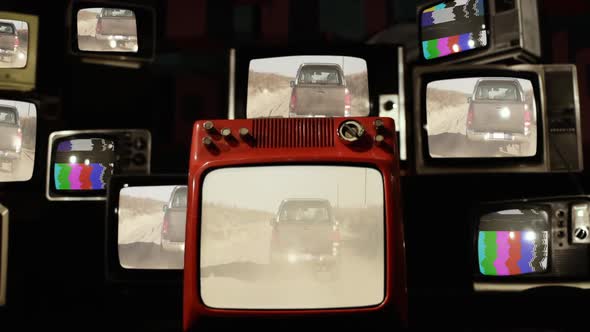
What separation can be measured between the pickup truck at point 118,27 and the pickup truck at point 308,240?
1378mm

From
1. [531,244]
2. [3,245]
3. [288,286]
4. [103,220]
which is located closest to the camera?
[288,286]

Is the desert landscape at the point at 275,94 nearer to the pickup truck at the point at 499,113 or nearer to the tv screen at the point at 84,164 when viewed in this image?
the pickup truck at the point at 499,113

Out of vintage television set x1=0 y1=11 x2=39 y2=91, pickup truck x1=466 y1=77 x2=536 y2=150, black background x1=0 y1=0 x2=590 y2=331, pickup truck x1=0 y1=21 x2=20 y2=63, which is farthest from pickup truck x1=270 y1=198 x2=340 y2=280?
pickup truck x1=0 y1=21 x2=20 y2=63

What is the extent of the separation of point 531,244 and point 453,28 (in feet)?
2.98

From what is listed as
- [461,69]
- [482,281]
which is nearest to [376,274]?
[482,281]

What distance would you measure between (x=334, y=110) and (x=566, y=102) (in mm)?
852

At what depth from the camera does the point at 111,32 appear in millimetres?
2277

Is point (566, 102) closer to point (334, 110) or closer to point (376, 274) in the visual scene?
point (334, 110)

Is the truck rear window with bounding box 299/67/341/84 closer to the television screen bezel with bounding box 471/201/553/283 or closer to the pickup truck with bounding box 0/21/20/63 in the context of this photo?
the television screen bezel with bounding box 471/201/553/283

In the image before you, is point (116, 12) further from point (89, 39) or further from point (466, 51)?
point (466, 51)

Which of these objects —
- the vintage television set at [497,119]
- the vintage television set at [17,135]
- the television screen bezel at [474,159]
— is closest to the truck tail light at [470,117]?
the vintage television set at [497,119]

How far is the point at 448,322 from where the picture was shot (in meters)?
1.61

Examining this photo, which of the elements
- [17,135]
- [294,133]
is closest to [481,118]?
[294,133]

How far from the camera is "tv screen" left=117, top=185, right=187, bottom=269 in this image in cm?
185
